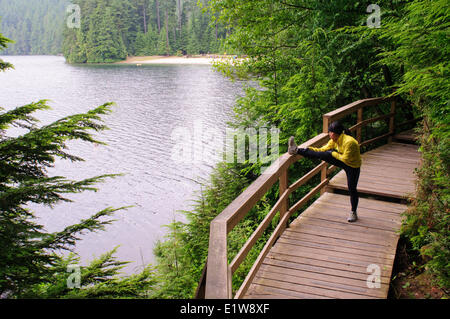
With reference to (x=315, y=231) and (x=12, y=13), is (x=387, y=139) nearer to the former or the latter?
(x=315, y=231)

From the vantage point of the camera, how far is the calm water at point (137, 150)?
53.2 ft

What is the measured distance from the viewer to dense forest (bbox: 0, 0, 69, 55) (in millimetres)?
114438

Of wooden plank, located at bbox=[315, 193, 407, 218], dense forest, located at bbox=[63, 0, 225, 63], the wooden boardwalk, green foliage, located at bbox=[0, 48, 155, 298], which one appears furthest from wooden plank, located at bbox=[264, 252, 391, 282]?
dense forest, located at bbox=[63, 0, 225, 63]

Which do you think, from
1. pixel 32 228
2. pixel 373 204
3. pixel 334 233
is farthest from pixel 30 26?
pixel 334 233

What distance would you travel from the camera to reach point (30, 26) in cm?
12088

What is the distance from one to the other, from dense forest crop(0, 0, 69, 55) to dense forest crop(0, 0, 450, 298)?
4595 inches

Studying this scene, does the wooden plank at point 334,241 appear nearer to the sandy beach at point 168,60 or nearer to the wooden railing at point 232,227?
the wooden railing at point 232,227

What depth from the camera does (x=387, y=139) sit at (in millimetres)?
9859

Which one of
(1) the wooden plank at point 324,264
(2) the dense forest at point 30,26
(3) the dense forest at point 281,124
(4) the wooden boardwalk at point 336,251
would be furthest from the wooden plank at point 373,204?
(2) the dense forest at point 30,26

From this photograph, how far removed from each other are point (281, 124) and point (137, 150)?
54.3 feet

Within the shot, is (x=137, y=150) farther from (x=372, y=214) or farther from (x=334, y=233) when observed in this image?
(x=334, y=233)

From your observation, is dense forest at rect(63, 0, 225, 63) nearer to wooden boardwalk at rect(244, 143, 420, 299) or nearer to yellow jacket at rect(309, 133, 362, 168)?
wooden boardwalk at rect(244, 143, 420, 299)
